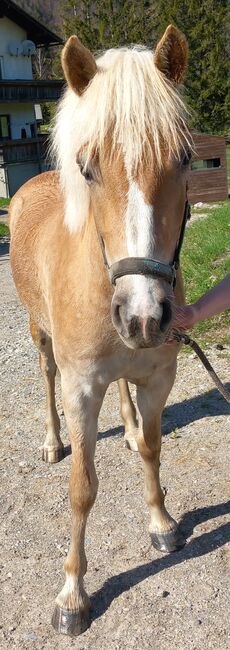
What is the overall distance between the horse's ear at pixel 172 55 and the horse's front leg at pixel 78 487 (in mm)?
1262

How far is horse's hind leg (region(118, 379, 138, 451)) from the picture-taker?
4.14 m

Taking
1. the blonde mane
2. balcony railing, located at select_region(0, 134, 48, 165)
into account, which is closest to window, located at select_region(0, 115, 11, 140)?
balcony railing, located at select_region(0, 134, 48, 165)

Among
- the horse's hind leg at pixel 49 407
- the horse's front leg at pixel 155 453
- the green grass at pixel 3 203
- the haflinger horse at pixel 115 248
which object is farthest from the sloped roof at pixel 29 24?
the horse's front leg at pixel 155 453

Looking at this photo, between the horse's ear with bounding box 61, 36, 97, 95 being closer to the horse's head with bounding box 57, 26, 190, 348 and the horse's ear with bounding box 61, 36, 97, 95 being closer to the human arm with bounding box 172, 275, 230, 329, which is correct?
the horse's head with bounding box 57, 26, 190, 348

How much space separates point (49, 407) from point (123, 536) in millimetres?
1212

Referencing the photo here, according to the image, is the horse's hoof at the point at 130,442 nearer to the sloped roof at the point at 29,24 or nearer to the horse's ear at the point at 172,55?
the horse's ear at the point at 172,55

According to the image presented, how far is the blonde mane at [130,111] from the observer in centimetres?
199

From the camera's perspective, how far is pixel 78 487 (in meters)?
2.78

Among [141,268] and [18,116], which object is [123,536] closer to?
[141,268]

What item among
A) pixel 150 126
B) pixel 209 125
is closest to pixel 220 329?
pixel 150 126

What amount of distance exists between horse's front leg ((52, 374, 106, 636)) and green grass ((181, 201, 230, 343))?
3.13 m

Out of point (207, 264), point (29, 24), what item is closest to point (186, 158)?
point (207, 264)

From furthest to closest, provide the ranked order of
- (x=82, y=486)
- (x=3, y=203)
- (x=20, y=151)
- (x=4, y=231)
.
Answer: (x=20, y=151) → (x=3, y=203) → (x=4, y=231) → (x=82, y=486)

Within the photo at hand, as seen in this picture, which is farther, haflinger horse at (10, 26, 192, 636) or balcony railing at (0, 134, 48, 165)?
balcony railing at (0, 134, 48, 165)
